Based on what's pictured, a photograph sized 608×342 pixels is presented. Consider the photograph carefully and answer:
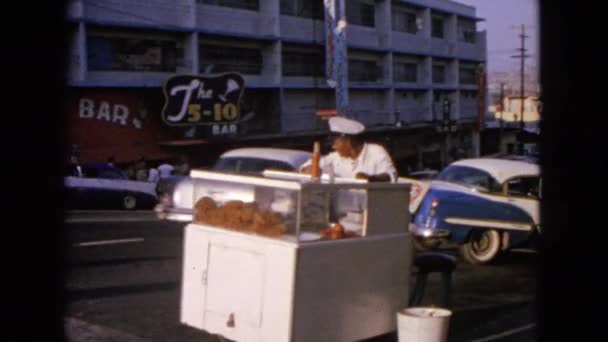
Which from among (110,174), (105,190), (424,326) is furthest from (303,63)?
(424,326)

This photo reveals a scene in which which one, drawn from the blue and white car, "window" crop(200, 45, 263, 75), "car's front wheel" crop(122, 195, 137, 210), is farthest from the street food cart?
"window" crop(200, 45, 263, 75)

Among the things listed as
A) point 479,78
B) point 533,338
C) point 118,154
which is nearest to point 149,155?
point 118,154

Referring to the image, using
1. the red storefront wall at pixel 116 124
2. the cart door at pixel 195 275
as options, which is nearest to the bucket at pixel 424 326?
the cart door at pixel 195 275

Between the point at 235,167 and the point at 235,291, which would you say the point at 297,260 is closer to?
the point at 235,291

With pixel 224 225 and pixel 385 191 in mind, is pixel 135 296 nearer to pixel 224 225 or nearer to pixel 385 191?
pixel 224 225

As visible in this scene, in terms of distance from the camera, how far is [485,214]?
36.7 ft

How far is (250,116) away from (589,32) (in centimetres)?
2274

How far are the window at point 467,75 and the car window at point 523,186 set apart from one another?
4242 cm

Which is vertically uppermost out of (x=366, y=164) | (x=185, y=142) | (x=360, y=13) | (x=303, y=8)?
(x=360, y=13)

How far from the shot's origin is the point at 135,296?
8172mm

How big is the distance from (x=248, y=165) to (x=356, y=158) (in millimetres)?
8455

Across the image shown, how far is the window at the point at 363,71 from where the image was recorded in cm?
3981

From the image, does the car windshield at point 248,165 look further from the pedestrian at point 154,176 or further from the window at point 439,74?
the window at point 439,74

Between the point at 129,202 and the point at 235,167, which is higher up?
the point at 235,167
